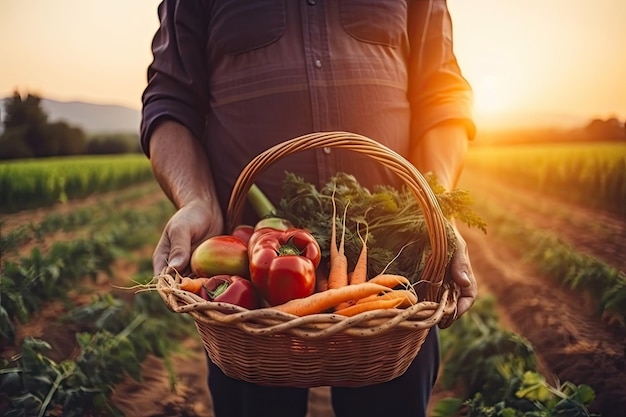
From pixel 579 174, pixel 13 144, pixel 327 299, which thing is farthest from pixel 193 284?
pixel 579 174

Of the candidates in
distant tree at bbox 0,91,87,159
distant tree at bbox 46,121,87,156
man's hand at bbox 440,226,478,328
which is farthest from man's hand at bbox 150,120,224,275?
distant tree at bbox 46,121,87,156

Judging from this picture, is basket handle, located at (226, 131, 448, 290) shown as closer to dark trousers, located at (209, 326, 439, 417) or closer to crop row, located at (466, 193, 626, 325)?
dark trousers, located at (209, 326, 439, 417)

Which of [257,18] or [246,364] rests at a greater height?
[257,18]

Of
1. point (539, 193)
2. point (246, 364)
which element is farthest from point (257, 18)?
point (539, 193)

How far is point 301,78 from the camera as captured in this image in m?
1.83

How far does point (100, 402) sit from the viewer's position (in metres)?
2.77

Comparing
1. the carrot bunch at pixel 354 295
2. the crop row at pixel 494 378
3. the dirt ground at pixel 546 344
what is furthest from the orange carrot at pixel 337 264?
the dirt ground at pixel 546 344

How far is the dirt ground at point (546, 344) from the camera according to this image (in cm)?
293

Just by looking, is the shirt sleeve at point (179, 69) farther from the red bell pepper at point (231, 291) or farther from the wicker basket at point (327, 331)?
the red bell pepper at point (231, 291)

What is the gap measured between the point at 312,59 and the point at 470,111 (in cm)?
67

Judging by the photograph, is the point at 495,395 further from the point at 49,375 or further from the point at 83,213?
the point at 83,213

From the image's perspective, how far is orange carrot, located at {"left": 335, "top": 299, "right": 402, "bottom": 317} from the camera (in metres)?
1.49

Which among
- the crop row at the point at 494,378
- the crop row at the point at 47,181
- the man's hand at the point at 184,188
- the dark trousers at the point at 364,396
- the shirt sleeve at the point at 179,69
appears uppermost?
the shirt sleeve at the point at 179,69

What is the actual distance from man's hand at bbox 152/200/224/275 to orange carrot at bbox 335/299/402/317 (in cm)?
51
